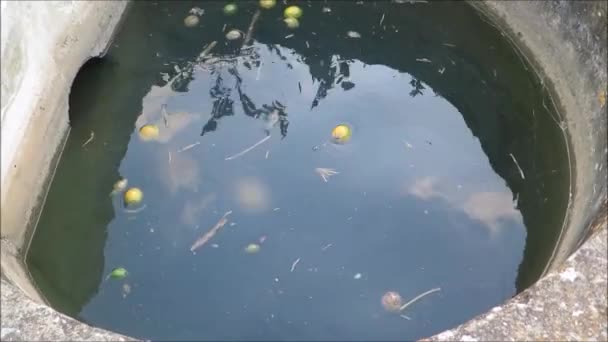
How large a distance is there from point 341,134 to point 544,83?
1.35m

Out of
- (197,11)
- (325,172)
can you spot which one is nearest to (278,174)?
(325,172)

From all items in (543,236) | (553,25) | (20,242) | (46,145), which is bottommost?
(20,242)

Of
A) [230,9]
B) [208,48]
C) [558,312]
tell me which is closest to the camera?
[558,312]

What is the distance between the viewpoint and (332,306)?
288 cm

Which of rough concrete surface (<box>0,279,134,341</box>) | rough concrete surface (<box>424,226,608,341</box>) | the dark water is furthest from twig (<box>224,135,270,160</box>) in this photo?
rough concrete surface (<box>424,226,608,341</box>)

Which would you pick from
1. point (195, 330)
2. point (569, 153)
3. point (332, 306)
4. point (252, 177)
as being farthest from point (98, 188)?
point (569, 153)

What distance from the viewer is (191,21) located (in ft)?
14.2

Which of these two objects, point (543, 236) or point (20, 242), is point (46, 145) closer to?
point (20, 242)

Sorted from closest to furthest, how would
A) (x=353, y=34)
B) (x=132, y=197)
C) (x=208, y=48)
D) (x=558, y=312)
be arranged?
(x=558, y=312), (x=132, y=197), (x=208, y=48), (x=353, y=34)

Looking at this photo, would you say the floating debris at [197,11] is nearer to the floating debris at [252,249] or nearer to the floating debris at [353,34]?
the floating debris at [353,34]

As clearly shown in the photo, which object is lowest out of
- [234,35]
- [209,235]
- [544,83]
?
[209,235]

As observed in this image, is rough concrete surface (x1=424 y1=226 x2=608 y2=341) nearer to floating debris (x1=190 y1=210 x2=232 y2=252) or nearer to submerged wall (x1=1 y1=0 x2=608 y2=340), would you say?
submerged wall (x1=1 y1=0 x2=608 y2=340)

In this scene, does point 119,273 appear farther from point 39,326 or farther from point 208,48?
point 208,48

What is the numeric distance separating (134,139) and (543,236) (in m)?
2.27
